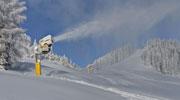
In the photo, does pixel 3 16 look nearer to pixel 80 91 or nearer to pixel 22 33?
pixel 22 33

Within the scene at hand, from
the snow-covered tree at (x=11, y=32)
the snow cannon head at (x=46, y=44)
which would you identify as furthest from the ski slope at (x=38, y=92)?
the snow-covered tree at (x=11, y=32)


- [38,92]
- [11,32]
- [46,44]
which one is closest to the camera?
[38,92]

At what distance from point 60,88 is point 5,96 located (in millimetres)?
3132

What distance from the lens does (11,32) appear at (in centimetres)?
3831

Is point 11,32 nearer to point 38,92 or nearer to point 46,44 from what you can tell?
point 46,44

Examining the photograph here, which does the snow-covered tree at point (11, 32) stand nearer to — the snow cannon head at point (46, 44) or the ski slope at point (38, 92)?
the snow cannon head at point (46, 44)

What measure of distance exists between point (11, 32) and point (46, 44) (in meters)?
17.1

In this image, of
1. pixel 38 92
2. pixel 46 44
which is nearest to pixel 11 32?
pixel 46 44

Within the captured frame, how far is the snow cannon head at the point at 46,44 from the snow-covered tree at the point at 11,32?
16.7 m

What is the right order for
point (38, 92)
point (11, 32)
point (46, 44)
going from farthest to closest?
point (11, 32) → point (46, 44) → point (38, 92)

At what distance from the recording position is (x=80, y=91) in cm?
1581

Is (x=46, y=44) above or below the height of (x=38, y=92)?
above

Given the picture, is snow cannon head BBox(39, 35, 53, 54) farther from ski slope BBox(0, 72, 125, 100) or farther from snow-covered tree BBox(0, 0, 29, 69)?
snow-covered tree BBox(0, 0, 29, 69)

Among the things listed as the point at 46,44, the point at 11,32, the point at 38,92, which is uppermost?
the point at 11,32
